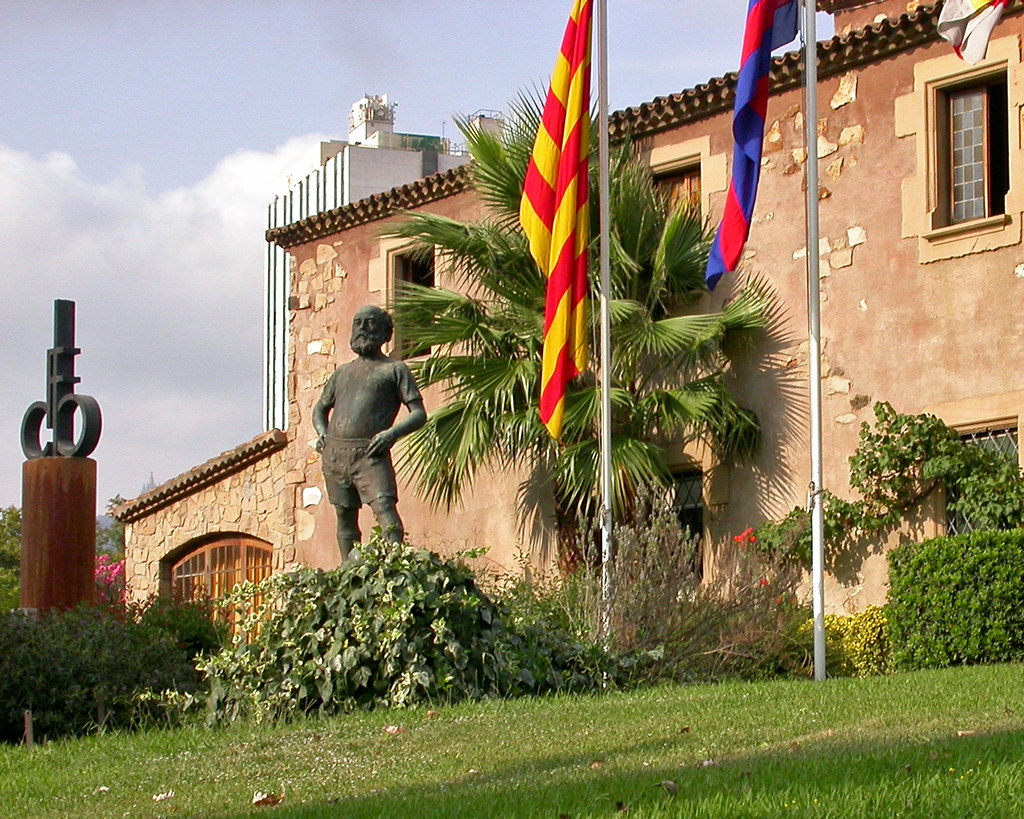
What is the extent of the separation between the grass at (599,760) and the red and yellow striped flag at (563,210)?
160 inches

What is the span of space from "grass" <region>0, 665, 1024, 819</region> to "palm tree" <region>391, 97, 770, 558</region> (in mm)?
6212

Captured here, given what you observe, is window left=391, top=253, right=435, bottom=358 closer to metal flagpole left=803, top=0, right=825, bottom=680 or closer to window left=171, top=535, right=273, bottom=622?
window left=171, top=535, right=273, bottom=622

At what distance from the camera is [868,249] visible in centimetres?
1580

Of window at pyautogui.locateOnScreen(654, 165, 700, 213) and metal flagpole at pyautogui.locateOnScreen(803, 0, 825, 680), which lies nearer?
metal flagpole at pyautogui.locateOnScreen(803, 0, 825, 680)

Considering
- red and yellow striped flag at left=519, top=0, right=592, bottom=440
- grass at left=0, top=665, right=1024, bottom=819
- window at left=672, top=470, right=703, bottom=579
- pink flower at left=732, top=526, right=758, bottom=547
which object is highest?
red and yellow striped flag at left=519, top=0, right=592, bottom=440

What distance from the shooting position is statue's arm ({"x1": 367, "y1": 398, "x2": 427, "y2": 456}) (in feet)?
38.8

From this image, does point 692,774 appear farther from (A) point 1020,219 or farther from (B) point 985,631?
(A) point 1020,219

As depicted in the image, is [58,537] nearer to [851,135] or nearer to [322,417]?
[322,417]

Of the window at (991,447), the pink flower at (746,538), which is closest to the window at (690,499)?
the pink flower at (746,538)

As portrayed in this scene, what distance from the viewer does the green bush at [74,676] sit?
10398 millimetres

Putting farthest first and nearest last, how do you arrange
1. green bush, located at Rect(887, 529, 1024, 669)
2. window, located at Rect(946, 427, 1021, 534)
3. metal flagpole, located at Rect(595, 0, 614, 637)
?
window, located at Rect(946, 427, 1021, 534) < metal flagpole, located at Rect(595, 0, 614, 637) < green bush, located at Rect(887, 529, 1024, 669)

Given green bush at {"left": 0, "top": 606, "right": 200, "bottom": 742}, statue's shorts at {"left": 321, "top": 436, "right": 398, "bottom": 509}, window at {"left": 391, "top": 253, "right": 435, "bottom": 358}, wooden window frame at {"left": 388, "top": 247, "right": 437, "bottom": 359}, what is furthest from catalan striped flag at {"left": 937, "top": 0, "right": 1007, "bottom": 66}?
window at {"left": 391, "top": 253, "right": 435, "bottom": 358}

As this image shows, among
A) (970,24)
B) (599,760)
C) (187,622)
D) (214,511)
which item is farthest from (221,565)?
(599,760)

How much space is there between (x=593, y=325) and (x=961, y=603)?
16.7ft
